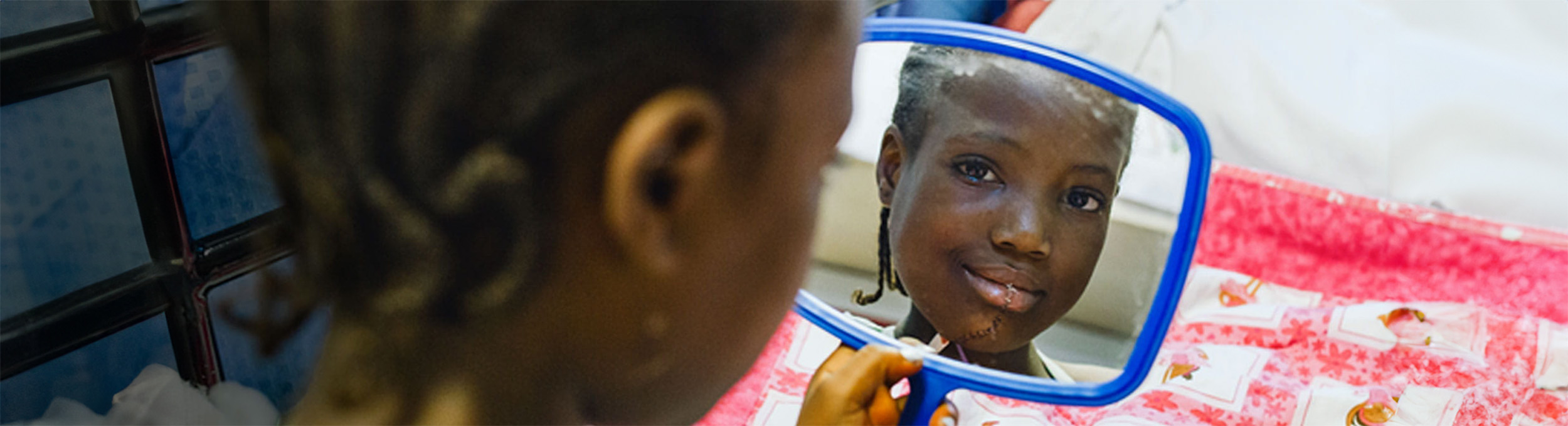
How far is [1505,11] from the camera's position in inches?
33.7

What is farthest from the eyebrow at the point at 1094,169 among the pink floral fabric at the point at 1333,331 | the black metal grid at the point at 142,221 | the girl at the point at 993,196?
the black metal grid at the point at 142,221

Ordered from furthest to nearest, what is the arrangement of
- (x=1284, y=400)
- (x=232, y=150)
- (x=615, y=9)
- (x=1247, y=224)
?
(x=1247, y=224) → (x=1284, y=400) → (x=232, y=150) → (x=615, y=9)

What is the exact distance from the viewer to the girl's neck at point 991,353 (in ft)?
1.51

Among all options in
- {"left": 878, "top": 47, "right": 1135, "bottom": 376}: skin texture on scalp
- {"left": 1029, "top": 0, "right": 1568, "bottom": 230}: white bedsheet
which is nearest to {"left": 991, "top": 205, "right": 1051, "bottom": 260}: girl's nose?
{"left": 878, "top": 47, "right": 1135, "bottom": 376}: skin texture on scalp

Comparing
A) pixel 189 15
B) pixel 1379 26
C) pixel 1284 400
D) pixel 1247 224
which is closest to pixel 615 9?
pixel 189 15

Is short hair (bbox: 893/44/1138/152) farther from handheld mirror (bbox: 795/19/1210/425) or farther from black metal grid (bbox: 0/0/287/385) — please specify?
black metal grid (bbox: 0/0/287/385)

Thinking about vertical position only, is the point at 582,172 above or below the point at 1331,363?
above

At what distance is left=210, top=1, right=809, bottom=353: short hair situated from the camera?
259mm

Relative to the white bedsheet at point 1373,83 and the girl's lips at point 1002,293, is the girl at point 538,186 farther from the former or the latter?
the white bedsheet at point 1373,83

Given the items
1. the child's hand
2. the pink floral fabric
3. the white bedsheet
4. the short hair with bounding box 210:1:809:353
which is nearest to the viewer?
the short hair with bounding box 210:1:809:353

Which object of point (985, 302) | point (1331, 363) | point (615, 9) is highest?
point (615, 9)

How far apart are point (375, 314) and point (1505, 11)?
2.91 feet

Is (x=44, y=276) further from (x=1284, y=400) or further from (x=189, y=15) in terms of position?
(x=1284, y=400)

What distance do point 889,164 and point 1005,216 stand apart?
2.1 inches
